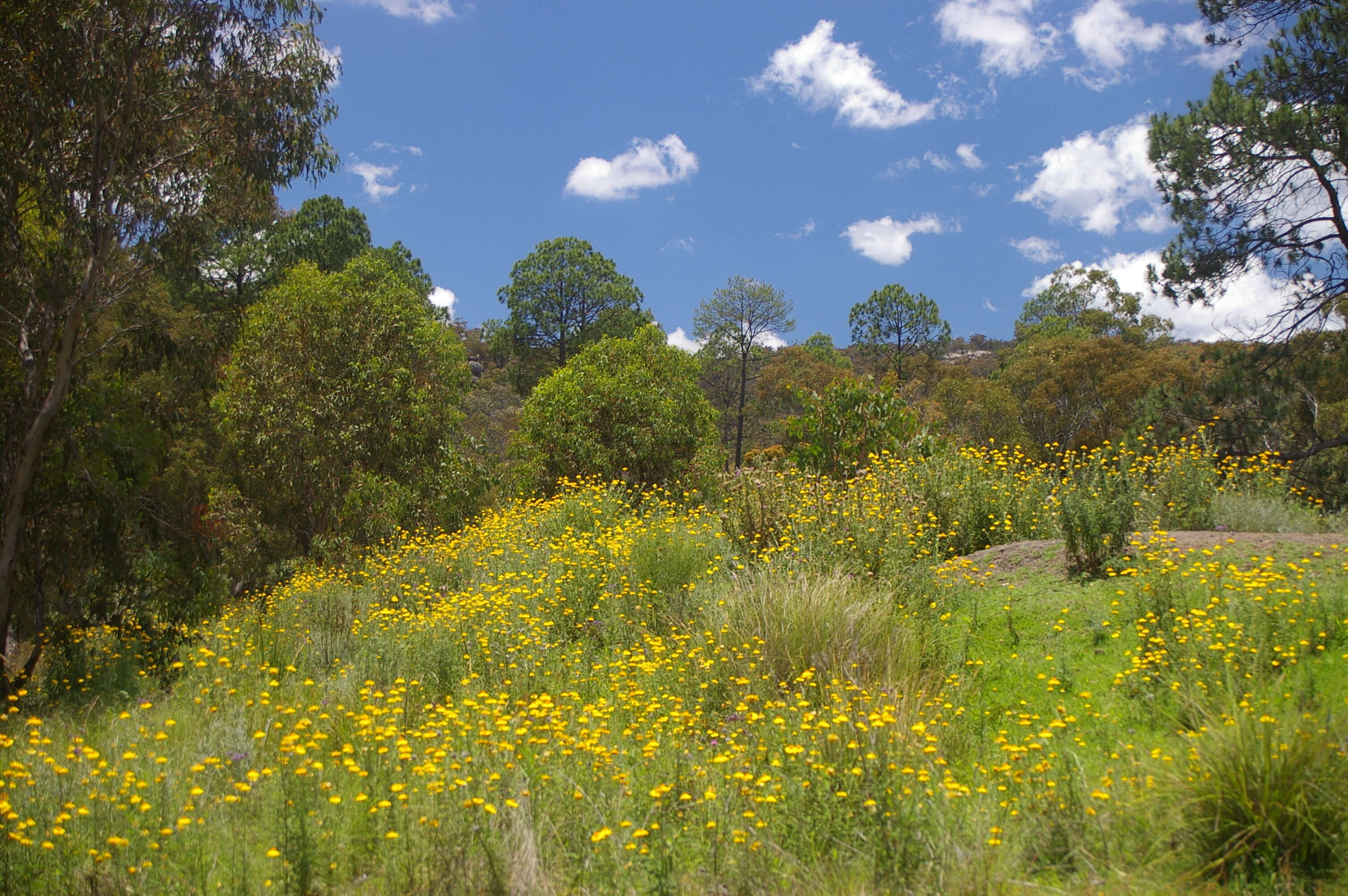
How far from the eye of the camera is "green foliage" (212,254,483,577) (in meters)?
15.9

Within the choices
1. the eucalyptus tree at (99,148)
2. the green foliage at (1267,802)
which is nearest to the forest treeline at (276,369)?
the eucalyptus tree at (99,148)

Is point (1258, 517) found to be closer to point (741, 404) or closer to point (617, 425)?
point (617, 425)

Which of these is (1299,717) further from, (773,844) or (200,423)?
(200,423)

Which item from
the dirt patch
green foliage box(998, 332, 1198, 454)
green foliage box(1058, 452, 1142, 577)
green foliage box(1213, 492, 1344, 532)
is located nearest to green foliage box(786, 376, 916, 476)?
the dirt patch

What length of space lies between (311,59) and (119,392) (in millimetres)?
3794

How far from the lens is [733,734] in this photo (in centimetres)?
448

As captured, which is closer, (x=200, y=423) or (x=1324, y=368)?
(x=1324, y=368)

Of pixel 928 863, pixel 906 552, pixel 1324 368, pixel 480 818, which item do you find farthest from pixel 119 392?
pixel 1324 368

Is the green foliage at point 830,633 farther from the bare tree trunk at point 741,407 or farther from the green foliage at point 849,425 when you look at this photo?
the bare tree trunk at point 741,407

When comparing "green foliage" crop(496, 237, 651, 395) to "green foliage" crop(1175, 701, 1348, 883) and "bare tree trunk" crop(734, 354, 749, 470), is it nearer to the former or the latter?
"bare tree trunk" crop(734, 354, 749, 470)

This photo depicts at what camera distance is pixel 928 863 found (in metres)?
3.13

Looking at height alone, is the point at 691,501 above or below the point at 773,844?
above

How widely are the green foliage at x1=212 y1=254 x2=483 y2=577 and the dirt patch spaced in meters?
10.9

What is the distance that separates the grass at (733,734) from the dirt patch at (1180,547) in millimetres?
132
